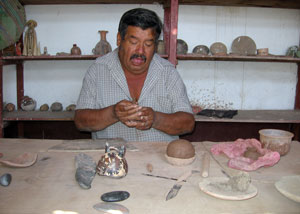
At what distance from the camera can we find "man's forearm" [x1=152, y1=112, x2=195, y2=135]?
6.44 feet

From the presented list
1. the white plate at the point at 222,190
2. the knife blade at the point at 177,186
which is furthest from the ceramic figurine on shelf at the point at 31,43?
the white plate at the point at 222,190

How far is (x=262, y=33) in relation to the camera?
3.81 meters

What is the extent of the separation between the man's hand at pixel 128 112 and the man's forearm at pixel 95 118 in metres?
0.08

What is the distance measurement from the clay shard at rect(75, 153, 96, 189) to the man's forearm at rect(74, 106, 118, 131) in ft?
1.67

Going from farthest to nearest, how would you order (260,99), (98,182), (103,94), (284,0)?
(260,99), (284,0), (103,94), (98,182)

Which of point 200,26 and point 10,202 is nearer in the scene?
point 10,202

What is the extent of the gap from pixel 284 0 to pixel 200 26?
3.42 ft

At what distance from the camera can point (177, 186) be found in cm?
118

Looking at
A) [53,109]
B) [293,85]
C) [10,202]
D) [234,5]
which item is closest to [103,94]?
[10,202]

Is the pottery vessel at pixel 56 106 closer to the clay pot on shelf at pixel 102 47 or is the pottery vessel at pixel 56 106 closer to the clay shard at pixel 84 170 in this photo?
the clay pot on shelf at pixel 102 47

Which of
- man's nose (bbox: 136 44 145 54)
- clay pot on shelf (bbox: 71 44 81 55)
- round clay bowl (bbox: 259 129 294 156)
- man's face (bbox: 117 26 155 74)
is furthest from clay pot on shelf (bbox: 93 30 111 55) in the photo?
round clay bowl (bbox: 259 129 294 156)

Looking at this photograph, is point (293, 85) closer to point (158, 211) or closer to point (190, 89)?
point (190, 89)

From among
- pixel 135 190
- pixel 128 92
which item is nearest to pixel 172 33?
pixel 128 92

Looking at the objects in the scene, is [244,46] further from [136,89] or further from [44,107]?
[44,107]
